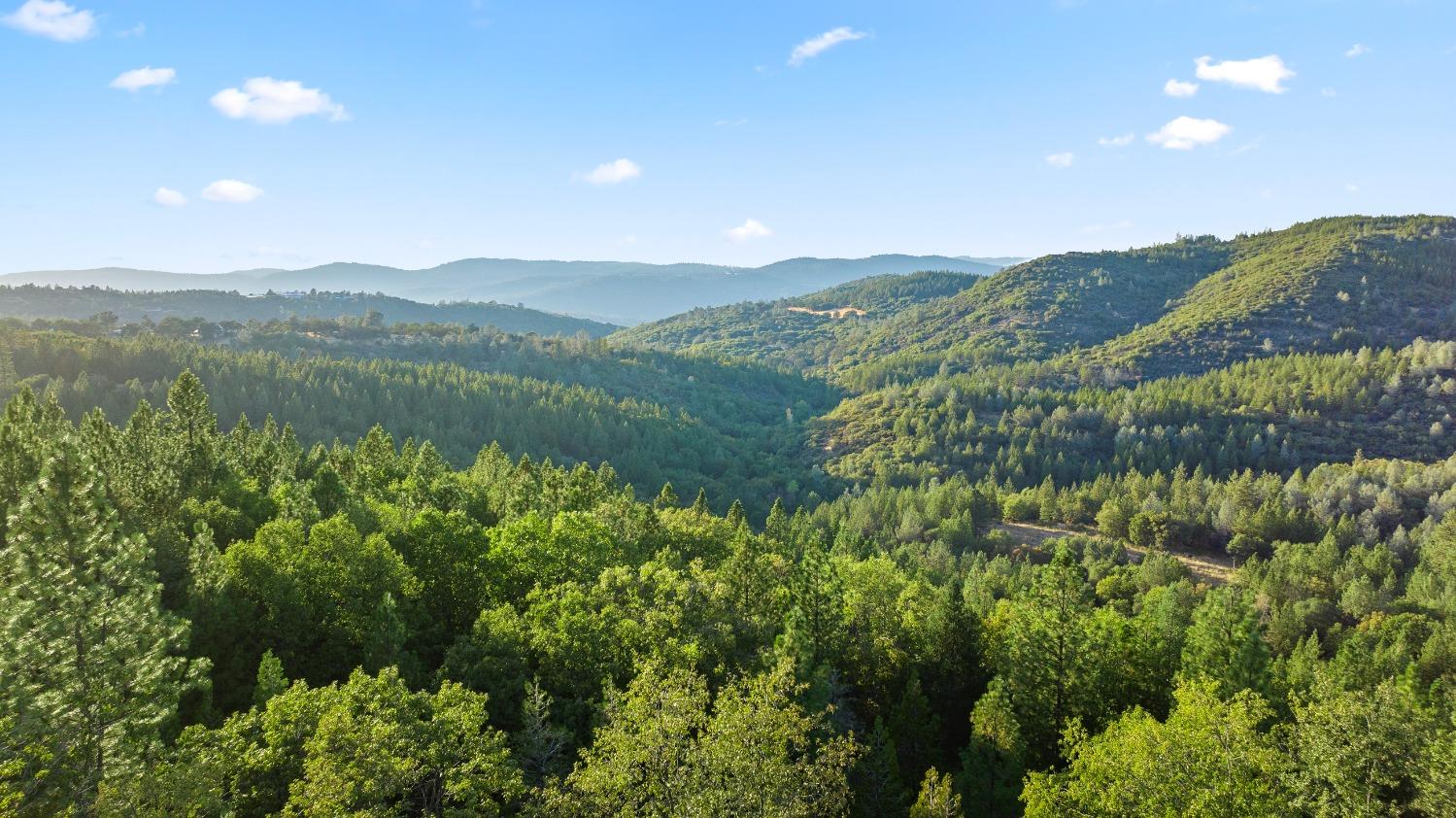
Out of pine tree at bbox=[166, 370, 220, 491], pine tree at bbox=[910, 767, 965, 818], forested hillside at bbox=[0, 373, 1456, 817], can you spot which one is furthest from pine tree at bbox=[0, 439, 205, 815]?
pine tree at bbox=[166, 370, 220, 491]

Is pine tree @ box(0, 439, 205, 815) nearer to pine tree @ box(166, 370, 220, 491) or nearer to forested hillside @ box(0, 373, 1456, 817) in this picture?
forested hillside @ box(0, 373, 1456, 817)

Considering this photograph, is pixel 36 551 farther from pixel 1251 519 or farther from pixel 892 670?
pixel 1251 519

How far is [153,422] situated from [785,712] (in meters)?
68.8

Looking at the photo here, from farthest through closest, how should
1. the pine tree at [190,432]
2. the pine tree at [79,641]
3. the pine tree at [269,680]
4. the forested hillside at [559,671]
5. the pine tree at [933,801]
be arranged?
the pine tree at [190,432], the pine tree at [933,801], the pine tree at [269,680], the forested hillside at [559,671], the pine tree at [79,641]

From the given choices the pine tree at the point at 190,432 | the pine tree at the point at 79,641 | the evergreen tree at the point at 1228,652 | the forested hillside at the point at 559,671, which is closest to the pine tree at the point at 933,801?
the forested hillside at the point at 559,671

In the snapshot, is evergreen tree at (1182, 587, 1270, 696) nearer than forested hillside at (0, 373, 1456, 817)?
No

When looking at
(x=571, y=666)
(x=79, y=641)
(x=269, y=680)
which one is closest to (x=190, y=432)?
(x=269, y=680)

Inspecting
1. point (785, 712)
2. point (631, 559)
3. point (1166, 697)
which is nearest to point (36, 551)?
point (785, 712)

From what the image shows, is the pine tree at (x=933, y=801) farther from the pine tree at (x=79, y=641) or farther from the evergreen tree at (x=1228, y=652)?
the pine tree at (x=79, y=641)

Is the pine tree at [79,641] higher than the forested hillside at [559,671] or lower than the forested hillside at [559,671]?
higher

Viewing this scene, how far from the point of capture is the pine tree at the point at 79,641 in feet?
75.9

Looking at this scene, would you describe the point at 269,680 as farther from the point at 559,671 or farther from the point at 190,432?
the point at 190,432

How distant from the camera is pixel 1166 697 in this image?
174 ft

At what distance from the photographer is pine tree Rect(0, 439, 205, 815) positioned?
75.9 ft
